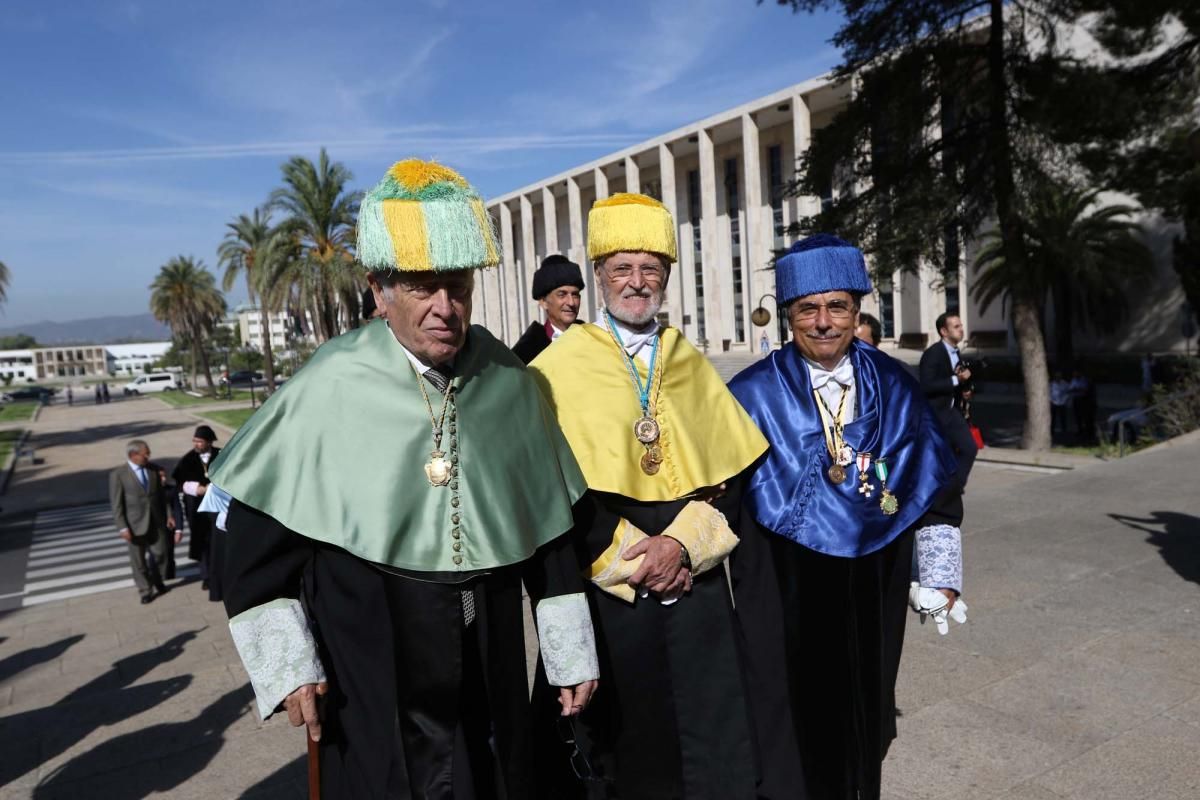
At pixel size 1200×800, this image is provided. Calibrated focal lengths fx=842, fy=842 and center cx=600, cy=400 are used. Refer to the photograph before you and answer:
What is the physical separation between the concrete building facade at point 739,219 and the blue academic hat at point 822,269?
30.5 m

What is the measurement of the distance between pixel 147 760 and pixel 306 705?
3.02 meters

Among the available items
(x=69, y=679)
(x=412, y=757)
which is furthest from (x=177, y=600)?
(x=412, y=757)

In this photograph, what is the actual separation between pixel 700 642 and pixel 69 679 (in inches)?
240

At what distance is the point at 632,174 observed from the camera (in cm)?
4806

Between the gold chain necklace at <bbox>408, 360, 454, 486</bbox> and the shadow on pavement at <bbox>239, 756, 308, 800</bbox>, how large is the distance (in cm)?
248

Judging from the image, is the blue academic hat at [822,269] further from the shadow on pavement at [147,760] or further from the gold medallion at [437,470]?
the shadow on pavement at [147,760]

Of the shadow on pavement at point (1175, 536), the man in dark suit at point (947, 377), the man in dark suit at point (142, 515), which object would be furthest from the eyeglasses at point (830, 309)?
the man in dark suit at point (142, 515)

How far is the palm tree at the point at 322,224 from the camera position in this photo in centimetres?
3036

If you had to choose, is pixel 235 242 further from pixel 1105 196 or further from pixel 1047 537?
pixel 1047 537

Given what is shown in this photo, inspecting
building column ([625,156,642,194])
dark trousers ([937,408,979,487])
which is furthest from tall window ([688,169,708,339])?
dark trousers ([937,408,979,487])

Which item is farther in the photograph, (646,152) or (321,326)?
(646,152)

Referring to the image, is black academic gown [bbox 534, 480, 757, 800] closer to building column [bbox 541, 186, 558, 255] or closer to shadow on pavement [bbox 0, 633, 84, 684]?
shadow on pavement [bbox 0, 633, 84, 684]

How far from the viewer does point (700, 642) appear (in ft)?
9.32

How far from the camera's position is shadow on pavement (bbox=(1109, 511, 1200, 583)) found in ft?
22.2
